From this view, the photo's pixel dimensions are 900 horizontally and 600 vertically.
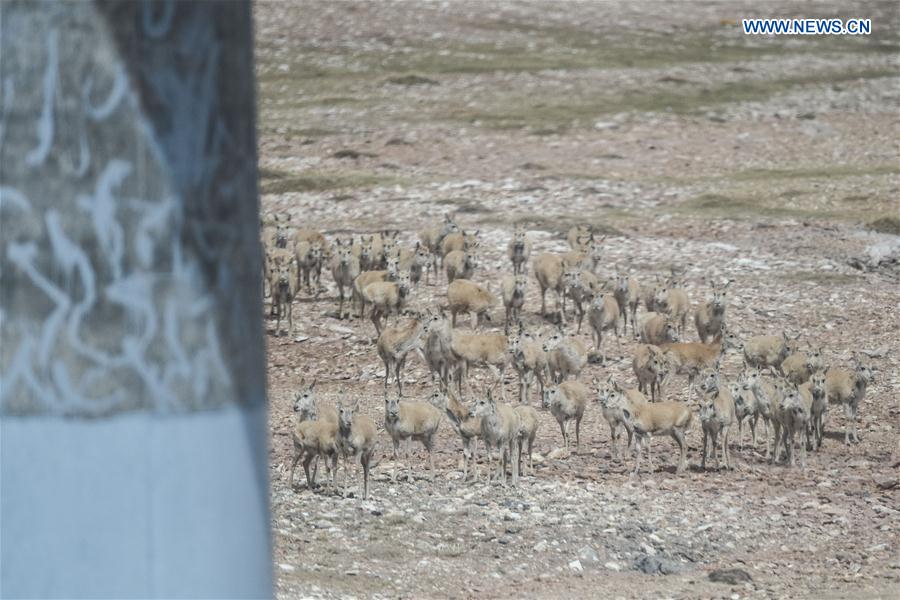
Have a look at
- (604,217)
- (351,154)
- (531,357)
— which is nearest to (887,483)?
(531,357)

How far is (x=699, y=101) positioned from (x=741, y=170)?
666cm

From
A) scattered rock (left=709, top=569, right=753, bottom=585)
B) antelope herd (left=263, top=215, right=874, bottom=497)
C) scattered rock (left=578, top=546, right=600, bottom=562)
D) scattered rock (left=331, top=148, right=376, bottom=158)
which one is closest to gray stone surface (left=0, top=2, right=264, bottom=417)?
scattered rock (left=709, top=569, right=753, bottom=585)

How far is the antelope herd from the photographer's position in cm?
1444

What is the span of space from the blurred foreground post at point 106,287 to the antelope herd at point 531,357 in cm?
963

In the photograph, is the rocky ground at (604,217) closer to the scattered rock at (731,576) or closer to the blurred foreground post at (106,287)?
→ the scattered rock at (731,576)

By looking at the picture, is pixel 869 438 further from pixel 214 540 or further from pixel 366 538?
pixel 214 540

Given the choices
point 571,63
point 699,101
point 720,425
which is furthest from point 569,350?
point 571,63

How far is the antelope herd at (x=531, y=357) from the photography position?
1444cm

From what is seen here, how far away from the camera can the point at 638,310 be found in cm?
2231

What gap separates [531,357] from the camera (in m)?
17.5

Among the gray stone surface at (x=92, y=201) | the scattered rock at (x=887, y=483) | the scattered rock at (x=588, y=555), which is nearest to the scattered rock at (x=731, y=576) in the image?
the scattered rock at (x=588, y=555)

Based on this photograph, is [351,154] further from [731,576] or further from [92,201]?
[92,201]

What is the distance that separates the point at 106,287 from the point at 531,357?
13.8 meters

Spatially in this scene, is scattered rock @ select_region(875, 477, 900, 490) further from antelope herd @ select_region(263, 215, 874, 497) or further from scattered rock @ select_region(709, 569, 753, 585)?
scattered rock @ select_region(709, 569, 753, 585)
